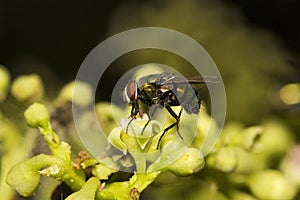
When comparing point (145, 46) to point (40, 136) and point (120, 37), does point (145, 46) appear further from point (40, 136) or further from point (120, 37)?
point (40, 136)

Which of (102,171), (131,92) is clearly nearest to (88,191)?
(102,171)

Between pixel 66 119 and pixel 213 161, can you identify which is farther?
pixel 66 119

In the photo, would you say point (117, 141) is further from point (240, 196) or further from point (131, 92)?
point (240, 196)

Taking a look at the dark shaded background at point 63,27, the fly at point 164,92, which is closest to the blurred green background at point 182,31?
the dark shaded background at point 63,27

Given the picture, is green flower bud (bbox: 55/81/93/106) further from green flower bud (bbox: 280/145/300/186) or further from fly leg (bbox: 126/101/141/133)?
green flower bud (bbox: 280/145/300/186)

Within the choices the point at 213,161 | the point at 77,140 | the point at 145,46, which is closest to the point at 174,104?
the point at 213,161

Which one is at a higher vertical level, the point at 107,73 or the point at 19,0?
the point at 19,0

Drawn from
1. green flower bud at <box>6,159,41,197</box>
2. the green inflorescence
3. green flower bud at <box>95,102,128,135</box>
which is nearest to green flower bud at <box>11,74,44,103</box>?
the green inflorescence
